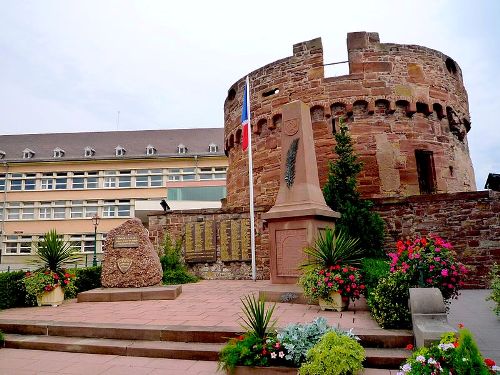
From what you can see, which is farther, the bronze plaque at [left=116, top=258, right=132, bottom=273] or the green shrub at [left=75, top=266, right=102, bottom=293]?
the green shrub at [left=75, top=266, right=102, bottom=293]

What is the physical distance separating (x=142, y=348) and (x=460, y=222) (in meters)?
9.44

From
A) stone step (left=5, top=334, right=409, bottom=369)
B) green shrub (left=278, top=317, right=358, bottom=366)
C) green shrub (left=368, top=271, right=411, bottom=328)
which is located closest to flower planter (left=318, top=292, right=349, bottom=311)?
green shrub (left=368, top=271, right=411, bottom=328)

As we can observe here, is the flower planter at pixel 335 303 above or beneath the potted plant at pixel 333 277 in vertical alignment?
beneath

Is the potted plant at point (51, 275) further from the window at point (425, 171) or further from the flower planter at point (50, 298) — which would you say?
the window at point (425, 171)

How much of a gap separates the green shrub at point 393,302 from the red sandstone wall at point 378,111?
26.2 ft

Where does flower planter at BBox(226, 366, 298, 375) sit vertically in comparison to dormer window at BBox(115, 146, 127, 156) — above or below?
below

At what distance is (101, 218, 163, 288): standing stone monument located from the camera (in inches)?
354

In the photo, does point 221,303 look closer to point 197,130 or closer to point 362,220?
point 362,220

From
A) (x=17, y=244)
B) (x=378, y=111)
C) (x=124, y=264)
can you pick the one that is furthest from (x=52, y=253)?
(x=17, y=244)

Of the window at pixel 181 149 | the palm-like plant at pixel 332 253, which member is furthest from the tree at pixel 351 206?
the window at pixel 181 149

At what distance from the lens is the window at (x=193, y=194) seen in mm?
29109

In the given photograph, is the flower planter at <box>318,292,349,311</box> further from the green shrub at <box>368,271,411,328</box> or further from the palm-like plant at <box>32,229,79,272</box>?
the palm-like plant at <box>32,229,79,272</box>

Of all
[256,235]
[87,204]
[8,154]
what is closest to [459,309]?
[256,235]

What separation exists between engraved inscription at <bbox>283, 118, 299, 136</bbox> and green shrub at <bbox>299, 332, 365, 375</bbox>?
5.85m
